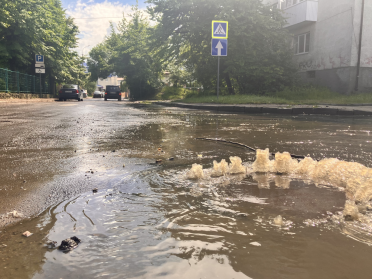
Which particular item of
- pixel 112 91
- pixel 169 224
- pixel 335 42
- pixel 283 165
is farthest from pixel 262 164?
pixel 112 91

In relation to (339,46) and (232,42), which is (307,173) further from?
(339,46)

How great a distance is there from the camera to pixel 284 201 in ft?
6.73

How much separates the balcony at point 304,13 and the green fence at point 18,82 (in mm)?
18964

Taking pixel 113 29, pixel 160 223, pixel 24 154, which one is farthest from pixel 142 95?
pixel 160 223

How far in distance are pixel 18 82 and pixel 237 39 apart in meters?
16.5

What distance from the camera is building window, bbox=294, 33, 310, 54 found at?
21750 millimetres

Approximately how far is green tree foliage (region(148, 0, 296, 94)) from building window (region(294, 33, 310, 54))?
270 centimetres

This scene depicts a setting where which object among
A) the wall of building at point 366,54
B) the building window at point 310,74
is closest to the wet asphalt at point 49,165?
the wall of building at point 366,54

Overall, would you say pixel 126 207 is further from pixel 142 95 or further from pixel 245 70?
pixel 142 95

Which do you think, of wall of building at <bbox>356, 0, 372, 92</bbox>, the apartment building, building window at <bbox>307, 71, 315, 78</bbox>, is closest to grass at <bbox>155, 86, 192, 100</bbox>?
building window at <bbox>307, 71, 315, 78</bbox>

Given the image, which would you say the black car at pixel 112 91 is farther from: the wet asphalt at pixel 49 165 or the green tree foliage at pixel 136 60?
the wet asphalt at pixel 49 165

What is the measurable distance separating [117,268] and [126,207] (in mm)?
706

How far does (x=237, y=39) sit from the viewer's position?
18797mm

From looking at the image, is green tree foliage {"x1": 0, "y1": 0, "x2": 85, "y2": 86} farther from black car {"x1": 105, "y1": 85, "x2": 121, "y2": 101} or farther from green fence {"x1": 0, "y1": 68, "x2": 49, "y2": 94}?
black car {"x1": 105, "y1": 85, "x2": 121, "y2": 101}
